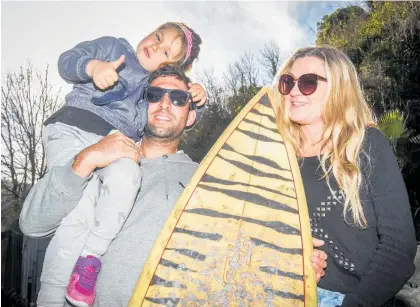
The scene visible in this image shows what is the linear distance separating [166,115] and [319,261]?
3.09 ft

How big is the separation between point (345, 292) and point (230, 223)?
20.1 inches

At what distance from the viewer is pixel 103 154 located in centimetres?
139

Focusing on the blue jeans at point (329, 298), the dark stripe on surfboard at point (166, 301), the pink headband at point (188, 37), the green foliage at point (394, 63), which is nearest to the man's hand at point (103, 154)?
the dark stripe on surfboard at point (166, 301)

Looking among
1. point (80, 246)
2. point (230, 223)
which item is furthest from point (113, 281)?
point (230, 223)

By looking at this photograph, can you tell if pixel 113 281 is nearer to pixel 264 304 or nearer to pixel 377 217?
pixel 264 304

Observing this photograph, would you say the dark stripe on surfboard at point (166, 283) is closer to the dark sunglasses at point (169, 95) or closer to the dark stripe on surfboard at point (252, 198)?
the dark stripe on surfboard at point (252, 198)

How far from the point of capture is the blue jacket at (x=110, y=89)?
1633 mm

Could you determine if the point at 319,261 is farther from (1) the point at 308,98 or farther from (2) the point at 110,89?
(2) the point at 110,89

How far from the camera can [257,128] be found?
5.48 feet

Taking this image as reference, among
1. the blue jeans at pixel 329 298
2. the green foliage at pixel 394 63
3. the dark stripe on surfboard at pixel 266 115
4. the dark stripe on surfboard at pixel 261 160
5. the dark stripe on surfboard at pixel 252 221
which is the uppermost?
the green foliage at pixel 394 63

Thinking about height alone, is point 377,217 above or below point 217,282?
above

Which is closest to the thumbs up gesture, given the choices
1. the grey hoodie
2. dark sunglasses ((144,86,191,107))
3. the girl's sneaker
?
dark sunglasses ((144,86,191,107))

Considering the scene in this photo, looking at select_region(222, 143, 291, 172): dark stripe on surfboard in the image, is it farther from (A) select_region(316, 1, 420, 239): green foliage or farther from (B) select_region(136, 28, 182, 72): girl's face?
(A) select_region(316, 1, 420, 239): green foliage

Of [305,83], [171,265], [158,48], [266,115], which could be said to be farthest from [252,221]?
[158,48]
